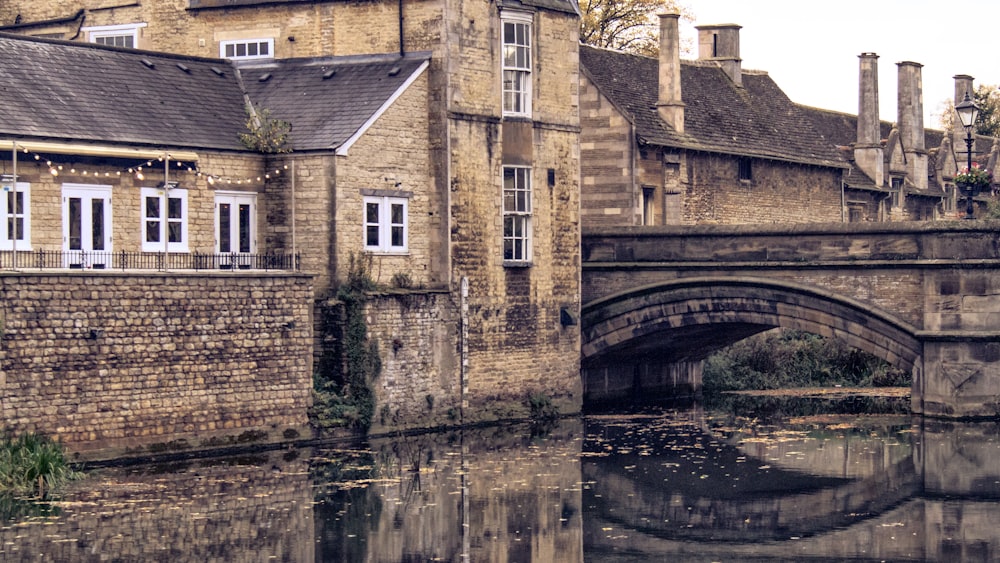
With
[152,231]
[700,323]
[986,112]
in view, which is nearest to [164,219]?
[152,231]

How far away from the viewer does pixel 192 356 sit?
3002 cm


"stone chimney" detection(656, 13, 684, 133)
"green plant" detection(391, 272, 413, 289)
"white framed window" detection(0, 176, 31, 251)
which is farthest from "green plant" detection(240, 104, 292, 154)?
"stone chimney" detection(656, 13, 684, 133)

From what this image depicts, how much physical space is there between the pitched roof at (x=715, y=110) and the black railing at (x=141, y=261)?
14294mm

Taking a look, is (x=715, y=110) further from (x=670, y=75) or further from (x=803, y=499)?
(x=803, y=499)

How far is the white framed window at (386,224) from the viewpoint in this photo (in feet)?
110

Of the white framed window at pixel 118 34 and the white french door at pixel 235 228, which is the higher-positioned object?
the white framed window at pixel 118 34

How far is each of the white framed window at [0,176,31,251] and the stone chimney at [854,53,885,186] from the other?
110 feet

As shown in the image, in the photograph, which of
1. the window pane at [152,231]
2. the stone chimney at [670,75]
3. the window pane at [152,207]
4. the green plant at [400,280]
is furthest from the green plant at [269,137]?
the stone chimney at [670,75]

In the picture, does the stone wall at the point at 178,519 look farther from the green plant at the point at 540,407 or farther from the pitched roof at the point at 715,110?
the pitched roof at the point at 715,110

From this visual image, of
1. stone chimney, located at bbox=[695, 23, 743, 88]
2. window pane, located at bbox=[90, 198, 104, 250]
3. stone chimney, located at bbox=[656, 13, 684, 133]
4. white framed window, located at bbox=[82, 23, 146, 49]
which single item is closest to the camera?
window pane, located at bbox=[90, 198, 104, 250]

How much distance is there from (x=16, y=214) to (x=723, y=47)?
30.5 meters

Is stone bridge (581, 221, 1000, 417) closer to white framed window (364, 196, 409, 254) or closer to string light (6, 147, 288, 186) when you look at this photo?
white framed window (364, 196, 409, 254)

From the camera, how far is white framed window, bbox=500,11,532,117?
36.0 metres

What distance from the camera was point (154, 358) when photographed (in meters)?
29.4
